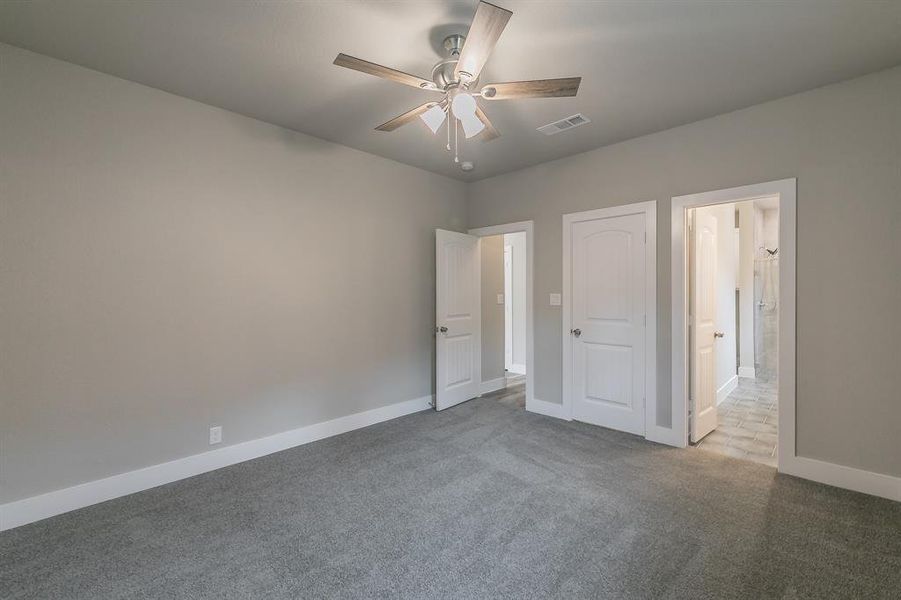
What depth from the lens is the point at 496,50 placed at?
88.4 inches

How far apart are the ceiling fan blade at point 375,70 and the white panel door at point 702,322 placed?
108 inches

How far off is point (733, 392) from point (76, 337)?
6.80 metres

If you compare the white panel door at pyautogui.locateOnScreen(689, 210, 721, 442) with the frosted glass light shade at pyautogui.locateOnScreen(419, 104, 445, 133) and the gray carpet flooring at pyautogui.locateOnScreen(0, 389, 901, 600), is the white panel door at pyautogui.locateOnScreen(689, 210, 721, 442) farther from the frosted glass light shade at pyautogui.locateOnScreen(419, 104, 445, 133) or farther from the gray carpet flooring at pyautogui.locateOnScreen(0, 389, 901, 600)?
the frosted glass light shade at pyautogui.locateOnScreen(419, 104, 445, 133)

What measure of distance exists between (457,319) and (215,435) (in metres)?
2.62

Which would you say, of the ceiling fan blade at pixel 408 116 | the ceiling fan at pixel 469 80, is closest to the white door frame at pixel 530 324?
the ceiling fan at pixel 469 80

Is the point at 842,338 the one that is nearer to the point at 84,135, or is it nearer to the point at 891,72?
the point at 891,72

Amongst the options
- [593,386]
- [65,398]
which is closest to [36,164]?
[65,398]

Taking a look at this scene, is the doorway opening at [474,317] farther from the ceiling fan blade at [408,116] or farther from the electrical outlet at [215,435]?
the electrical outlet at [215,435]

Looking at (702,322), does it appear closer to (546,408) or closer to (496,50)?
(546,408)

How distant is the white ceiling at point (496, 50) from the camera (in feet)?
6.45

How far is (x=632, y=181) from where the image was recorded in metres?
3.61

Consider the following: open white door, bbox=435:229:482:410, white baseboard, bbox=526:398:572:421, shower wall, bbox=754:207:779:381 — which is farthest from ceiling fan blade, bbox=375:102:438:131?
shower wall, bbox=754:207:779:381

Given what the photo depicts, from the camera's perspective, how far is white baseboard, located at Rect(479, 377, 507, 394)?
16.5 feet

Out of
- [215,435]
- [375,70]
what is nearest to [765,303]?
[375,70]
